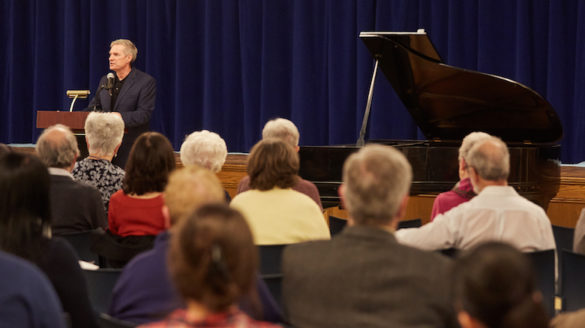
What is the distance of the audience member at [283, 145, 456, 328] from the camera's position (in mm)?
1900

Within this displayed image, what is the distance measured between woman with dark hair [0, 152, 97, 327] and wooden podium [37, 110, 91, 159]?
4086 mm

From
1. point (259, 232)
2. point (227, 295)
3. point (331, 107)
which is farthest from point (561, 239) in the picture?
point (331, 107)

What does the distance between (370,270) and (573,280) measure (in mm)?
1282

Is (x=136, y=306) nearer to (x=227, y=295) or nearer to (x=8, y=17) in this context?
(x=227, y=295)

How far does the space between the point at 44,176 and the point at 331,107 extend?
249 inches

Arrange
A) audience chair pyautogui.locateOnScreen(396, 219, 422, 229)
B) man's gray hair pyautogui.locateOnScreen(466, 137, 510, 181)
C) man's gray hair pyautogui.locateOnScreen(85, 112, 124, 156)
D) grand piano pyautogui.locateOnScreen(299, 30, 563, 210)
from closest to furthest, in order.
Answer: man's gray hair pyautogui.locateOnScreen(466, 137, 510, 181), audience chair pyautogui.locateOnScreen(396, 219, 422, 229), man's gray hair pyautogui.locateOnScreen(85, 112, 124, 156), grand piano pyautogui.locateOnScreen(299, 30, 563, 210)

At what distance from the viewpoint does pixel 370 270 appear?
75.2 inches

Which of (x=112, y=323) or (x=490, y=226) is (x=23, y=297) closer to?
(x=112, y=323)

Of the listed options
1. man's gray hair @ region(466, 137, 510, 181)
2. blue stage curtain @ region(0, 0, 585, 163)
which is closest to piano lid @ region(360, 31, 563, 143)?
blue stage curtain @ region(0, 0, 585, 163)

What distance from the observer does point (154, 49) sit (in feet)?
30.3

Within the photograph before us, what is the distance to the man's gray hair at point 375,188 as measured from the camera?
6.56ft

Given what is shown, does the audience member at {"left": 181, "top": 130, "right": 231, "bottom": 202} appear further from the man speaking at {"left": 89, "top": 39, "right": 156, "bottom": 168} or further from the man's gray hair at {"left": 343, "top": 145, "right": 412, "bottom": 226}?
the man speaking at {"left": 89, "top": 39, "right": 156, "bottom": 168}

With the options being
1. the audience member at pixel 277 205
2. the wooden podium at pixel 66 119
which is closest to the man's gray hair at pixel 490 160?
the audience member at pixel 277 205

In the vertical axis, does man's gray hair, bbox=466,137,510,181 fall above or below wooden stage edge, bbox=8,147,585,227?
above
